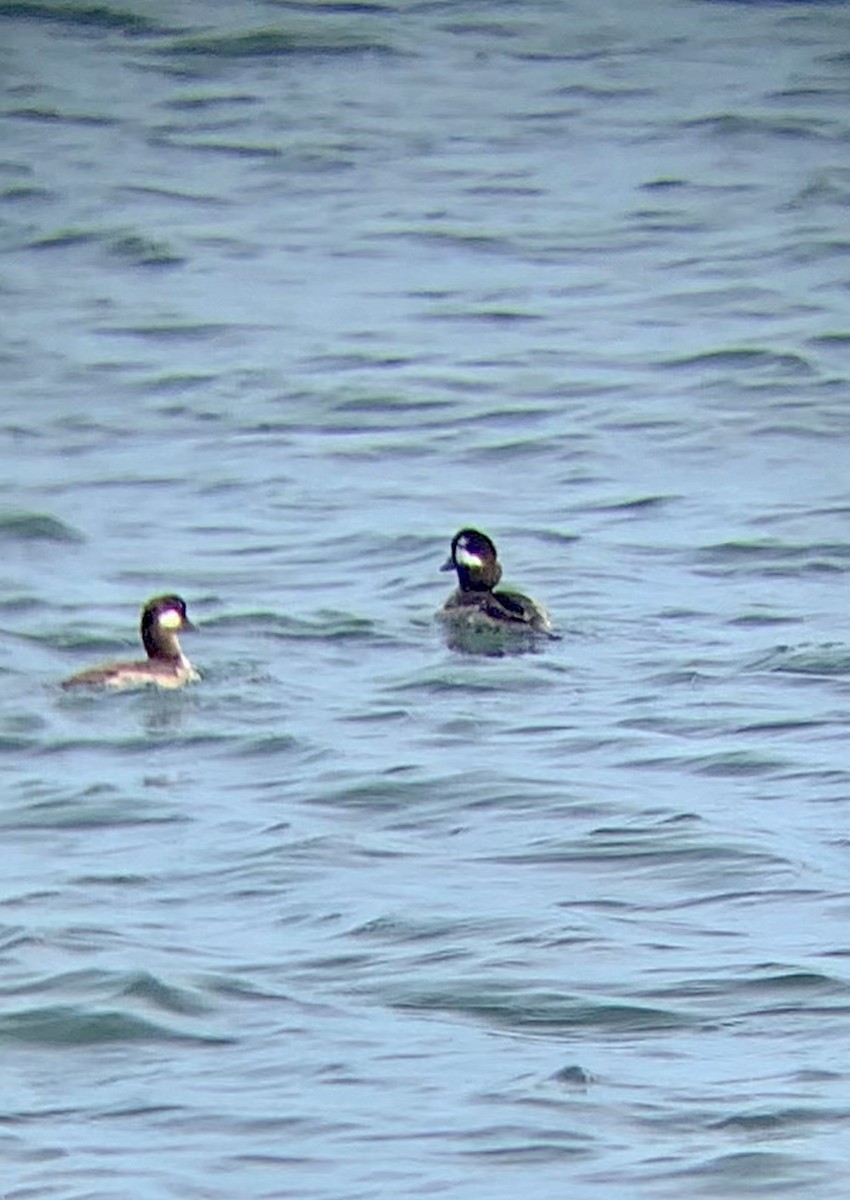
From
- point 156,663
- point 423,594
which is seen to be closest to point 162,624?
point 156,663

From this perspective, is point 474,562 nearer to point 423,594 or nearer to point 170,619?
point 423,594

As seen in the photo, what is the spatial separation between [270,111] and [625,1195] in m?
18.4

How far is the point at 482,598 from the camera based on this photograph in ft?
48.2

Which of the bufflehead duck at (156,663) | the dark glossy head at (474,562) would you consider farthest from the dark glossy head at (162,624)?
the dark glossy head at (474,562)

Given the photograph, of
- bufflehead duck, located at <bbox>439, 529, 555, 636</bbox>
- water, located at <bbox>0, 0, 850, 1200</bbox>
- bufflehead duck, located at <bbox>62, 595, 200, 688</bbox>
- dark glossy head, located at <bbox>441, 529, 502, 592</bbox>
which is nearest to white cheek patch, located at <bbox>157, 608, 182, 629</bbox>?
bufflehead duck, located at <bbox>62, 595, 200, 688</bbox>

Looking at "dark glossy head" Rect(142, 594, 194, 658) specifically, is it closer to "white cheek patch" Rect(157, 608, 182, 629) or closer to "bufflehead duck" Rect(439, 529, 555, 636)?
"white cheek patch" Rect(157, 608, 182, 629)

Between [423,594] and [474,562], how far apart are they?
93cm

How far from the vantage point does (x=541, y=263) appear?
22766 millimetres

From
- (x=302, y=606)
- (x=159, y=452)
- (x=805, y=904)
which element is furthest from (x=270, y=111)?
(x=805, y=904)

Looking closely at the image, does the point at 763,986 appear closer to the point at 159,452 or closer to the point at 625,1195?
the point at 625,1195

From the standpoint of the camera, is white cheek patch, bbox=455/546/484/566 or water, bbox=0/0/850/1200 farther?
white cheek patch, bbox=455/546/484/566

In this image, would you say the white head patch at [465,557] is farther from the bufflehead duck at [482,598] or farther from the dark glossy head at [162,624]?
the dark glossy head at [162,624]

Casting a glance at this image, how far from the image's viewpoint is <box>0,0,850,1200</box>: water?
8.92 meters

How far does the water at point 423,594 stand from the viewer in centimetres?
892
